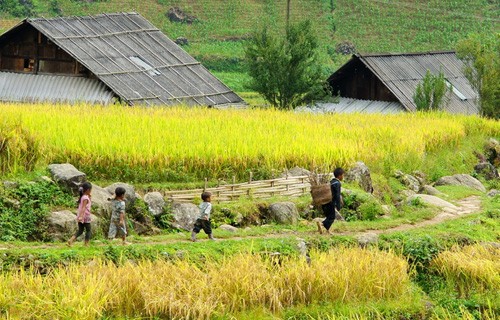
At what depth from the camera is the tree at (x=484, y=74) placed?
33.9 metres

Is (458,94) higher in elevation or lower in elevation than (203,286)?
higher

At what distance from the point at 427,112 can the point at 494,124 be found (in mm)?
1802

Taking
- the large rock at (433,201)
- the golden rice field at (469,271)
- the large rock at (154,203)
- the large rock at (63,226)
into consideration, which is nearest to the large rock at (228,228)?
the large rock at (154,203)

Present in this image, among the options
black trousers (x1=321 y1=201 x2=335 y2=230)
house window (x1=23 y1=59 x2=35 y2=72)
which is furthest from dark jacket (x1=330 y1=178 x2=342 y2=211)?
house window (x1=23 y1=59 x2=35 y2=72)

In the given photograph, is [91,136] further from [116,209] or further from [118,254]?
[118,254]

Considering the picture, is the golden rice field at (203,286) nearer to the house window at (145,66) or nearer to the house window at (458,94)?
the house window at (145,66)

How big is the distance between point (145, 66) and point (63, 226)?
1514cm

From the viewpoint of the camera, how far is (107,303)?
13.2 m

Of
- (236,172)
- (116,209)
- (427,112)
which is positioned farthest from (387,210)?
(427,112)

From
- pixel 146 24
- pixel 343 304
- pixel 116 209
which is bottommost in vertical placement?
pixel 343 304

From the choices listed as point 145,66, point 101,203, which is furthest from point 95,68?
point 101,203

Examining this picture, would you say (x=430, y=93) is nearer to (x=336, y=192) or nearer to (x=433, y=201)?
(x=433, y=201)

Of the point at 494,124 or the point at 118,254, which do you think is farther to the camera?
the point at 494,124

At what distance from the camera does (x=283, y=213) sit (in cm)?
1838
